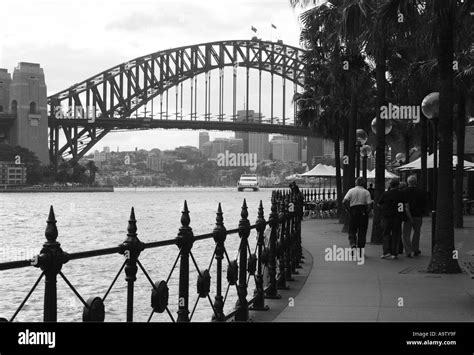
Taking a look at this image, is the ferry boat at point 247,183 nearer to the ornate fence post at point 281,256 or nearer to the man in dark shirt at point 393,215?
the man in dark shirt at point 393,215

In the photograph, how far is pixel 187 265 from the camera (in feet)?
20.8

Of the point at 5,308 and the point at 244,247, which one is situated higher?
the point at 244,247

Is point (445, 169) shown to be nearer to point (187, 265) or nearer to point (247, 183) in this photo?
point (187, 265)

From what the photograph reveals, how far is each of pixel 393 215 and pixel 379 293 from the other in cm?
516

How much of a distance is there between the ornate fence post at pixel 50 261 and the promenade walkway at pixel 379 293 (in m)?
4.83

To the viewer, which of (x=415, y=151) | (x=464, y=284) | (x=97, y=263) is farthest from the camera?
(x=415, y=151)

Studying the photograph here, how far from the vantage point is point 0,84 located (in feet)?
370

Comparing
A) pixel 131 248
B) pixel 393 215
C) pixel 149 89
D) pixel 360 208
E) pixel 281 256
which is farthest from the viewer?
pixel 149 89

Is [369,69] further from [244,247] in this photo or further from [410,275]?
[244,247]

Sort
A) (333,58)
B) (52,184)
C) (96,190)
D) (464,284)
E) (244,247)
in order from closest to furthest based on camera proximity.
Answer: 1. (244,247)
2. (464,284)
3. (333,58)
4. (52,184)
5. (96,190)

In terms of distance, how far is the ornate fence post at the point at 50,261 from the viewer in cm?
400

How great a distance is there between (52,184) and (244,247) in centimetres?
10151

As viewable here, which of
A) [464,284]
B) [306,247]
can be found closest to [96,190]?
[306,247]

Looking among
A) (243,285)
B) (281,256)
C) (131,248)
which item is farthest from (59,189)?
(131,248)
